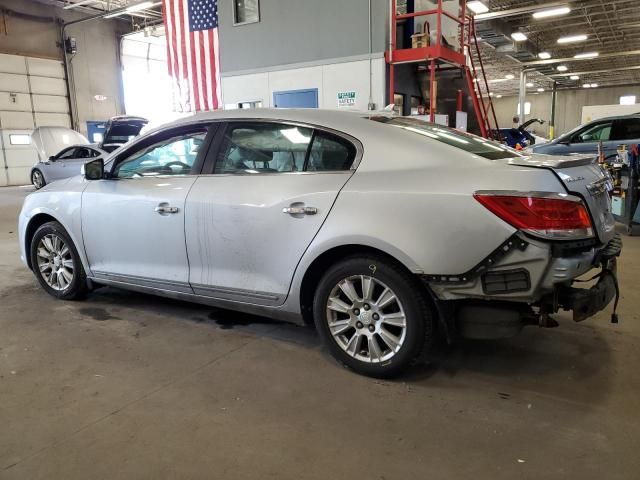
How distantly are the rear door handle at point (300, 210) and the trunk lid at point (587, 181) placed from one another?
1069mm

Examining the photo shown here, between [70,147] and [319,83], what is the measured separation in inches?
373

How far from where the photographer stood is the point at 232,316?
13.0 ft

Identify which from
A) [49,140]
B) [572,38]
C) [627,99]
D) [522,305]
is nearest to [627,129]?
[522,305]

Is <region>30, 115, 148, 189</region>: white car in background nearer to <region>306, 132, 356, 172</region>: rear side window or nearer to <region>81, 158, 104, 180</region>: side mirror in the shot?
<region>81, 158, 104, 180</region>: side mirror

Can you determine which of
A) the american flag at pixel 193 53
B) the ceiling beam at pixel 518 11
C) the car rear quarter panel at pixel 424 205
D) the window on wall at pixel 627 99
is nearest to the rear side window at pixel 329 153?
the car rear quarter panel at pixel 424 205

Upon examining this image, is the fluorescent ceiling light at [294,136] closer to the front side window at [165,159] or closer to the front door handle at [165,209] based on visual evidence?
the front side window at [165,159]

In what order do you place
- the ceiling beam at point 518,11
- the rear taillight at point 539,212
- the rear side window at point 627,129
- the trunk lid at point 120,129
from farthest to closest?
1. the ceiling beam at point 518,11
2. the trunk lid at point 120,129
3. the rear side window at point 627,129
4. the rear taillight at point 539,212

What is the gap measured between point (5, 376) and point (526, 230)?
3.02m

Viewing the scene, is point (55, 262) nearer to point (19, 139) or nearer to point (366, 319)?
point (366, 319)

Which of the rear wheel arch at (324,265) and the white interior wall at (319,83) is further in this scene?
the white interior wall at (319,83)

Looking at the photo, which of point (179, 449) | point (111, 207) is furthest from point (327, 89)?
point (179, 449)

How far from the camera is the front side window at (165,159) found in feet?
11.5

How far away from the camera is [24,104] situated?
19.6 metres

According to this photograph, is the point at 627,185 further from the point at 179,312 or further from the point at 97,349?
the point at 97,349
